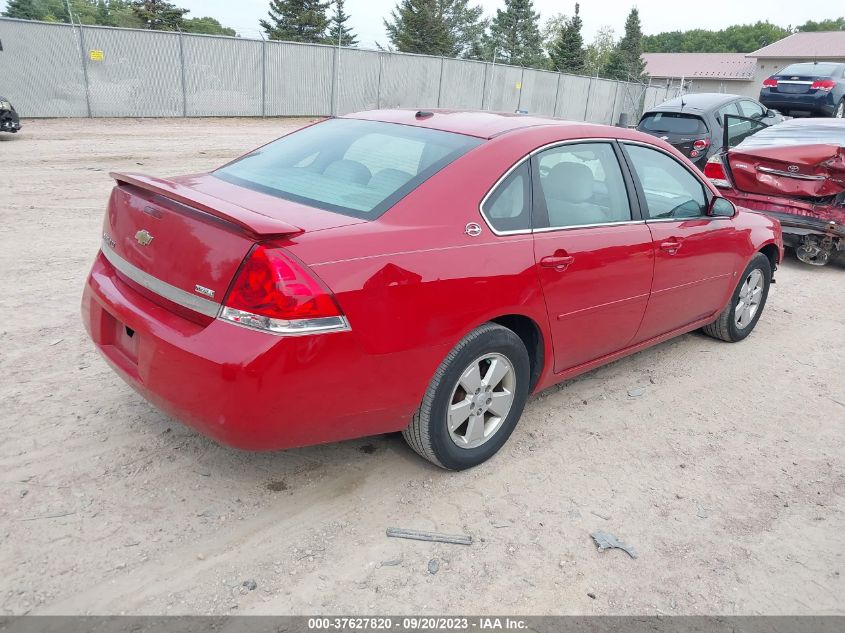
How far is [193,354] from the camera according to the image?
252cm

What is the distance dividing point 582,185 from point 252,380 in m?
2.14

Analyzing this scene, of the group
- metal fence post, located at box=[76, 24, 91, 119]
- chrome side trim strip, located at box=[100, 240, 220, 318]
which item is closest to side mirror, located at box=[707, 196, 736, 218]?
chrome side trim strip, located at box=[100, 240, 220, 318]

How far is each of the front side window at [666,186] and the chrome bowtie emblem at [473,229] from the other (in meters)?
1.47

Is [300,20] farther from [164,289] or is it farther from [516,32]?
[164,289]

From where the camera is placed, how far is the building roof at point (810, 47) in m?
55.2

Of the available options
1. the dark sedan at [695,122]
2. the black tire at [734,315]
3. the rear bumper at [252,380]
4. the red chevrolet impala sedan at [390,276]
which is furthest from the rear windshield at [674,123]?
the rear bumper at [252,380]

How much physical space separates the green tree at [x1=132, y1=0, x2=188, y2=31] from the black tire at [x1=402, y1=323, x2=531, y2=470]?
49169mm

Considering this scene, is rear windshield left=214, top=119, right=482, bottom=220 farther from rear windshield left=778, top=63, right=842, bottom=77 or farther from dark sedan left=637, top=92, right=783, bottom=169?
rear windshield left=778, top=63, right=842, bottom=77

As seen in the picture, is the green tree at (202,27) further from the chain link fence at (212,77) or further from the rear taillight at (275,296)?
the rear taillight at (275,296)

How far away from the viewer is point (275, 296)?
2.43 meters

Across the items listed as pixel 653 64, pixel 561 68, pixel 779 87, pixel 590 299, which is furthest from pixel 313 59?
pixel 653 64

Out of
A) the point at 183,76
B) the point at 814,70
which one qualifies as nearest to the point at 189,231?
the point at 814,70

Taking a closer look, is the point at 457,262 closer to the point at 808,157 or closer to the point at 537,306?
the point at 537,306

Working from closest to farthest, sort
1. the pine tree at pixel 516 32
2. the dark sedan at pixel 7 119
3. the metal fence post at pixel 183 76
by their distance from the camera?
the dark sedan at pixel 7 119 < the metal fence post at pixel 183 76 < the pine tree at pixel 516 32
